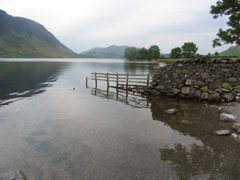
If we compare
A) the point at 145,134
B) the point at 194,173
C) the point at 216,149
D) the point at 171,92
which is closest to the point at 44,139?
the point at 145,134

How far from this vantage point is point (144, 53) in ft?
576

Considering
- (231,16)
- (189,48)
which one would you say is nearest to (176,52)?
(189,48)

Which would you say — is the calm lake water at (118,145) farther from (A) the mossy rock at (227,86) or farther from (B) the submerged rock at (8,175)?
(A) the mossy rock at (227,86)

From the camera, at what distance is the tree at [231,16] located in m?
20.8

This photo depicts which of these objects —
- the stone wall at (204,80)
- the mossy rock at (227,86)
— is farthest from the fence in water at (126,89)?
the mossy rock at (227,86)

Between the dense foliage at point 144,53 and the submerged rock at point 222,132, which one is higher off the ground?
the dense foliage at point 144,53

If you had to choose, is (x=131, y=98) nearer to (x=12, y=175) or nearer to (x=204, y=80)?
(x=204, y=80)

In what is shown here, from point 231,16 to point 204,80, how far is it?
43.8 ft

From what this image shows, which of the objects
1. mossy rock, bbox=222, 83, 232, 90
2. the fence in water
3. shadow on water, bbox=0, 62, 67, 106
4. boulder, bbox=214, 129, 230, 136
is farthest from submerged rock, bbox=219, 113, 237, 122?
shadow on water, bbox=0, 62, 67, 106

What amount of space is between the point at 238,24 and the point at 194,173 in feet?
78.9

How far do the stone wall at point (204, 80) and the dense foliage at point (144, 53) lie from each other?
5735 inches

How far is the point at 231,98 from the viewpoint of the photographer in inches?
554

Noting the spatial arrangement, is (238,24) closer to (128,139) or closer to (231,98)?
(231,98)

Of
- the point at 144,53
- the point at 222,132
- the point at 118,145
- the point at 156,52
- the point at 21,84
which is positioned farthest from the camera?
the point at 144,53
